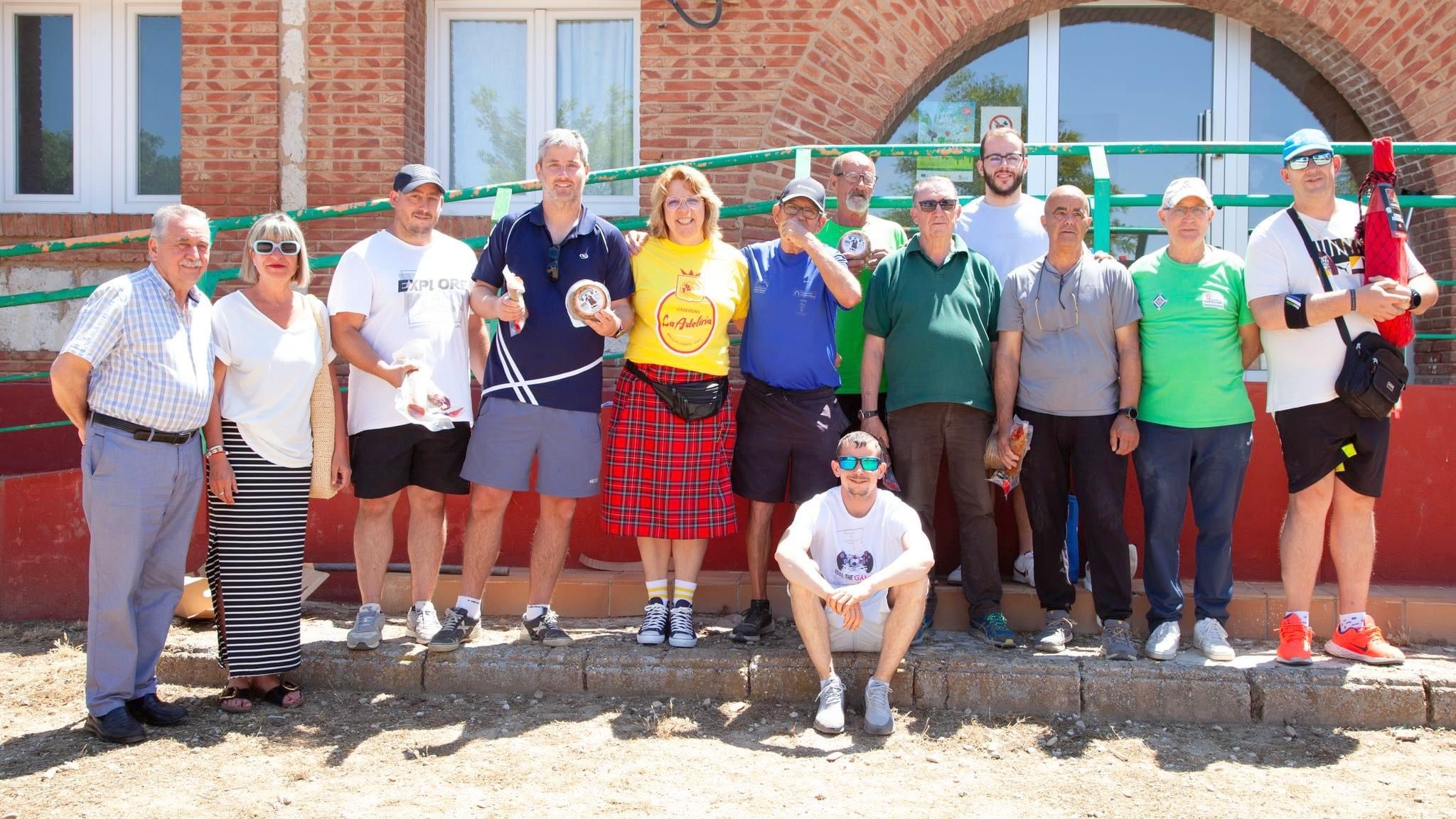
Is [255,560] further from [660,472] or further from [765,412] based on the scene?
[765,412]

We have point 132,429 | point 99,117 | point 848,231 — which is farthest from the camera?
point 99,117

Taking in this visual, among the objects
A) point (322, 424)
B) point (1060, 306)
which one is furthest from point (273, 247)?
point (1060, 306)

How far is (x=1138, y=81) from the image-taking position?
7.73 m

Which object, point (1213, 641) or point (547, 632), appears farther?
point (547, 632)

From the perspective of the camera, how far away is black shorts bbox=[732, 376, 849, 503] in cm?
479

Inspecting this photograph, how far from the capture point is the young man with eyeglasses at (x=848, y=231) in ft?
16.8

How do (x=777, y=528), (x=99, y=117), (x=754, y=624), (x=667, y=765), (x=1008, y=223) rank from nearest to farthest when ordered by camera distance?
(x=667, y=765), (x=754, y=624), (x=1008, y=223), (x=777, y=528), (x=99, y=117)

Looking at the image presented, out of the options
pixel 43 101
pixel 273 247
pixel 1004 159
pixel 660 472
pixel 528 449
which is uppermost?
pixel 43 101

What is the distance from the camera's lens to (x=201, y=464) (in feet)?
14.4

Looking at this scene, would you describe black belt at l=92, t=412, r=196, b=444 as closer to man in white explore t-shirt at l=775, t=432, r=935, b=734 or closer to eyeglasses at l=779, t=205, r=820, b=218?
man in white explore t-shirt at l=775, t=432, r=935, b=734


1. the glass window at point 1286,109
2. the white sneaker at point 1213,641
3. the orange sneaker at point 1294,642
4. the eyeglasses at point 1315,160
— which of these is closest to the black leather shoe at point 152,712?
the white sneaker at point 1213,641

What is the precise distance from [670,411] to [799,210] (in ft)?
3.26

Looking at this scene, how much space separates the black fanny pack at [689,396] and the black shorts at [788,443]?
0.69 ft

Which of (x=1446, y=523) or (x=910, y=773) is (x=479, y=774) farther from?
(x=1446, y=523)
